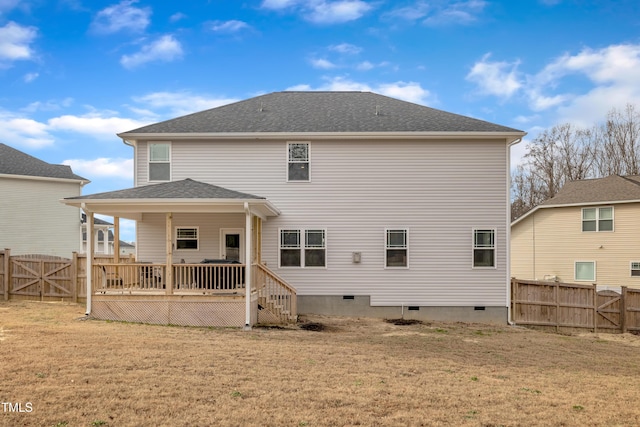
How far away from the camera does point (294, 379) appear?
786 cm

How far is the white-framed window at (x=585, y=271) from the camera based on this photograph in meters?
24.7

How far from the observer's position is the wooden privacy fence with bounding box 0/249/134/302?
1727 cm

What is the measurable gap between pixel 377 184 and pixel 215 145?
5.24 metres

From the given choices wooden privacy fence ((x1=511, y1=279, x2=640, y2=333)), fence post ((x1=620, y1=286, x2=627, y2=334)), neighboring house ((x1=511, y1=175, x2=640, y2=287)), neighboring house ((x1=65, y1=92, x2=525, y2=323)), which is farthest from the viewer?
neighboring house ((x1=511, y1=175, x2=640, y2=287))

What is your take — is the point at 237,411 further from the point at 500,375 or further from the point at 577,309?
the point at 577,309

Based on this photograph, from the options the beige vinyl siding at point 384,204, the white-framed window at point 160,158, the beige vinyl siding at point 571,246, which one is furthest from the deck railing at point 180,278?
the beige vinyl siding at point 571,246

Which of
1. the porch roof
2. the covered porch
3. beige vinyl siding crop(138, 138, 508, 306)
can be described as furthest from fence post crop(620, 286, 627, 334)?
the porch roof

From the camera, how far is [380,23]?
19.4 meters

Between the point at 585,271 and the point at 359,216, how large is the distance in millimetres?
14467

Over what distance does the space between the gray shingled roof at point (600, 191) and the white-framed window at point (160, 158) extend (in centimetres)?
1904

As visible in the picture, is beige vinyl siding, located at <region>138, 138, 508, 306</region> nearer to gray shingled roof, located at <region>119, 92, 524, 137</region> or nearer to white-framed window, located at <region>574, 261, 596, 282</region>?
gray shingled roof, located at <region>119, 92, 524, 137</region>

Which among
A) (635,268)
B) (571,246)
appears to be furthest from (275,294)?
(635,268)

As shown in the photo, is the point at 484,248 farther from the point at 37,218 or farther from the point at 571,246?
the point at 37,218

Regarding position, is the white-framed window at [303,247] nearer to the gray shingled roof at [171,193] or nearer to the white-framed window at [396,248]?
the white-framed window at [396,248]
